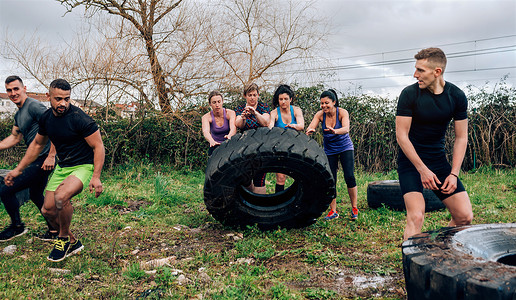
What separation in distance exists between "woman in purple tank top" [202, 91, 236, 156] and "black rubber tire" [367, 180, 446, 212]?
251 cm

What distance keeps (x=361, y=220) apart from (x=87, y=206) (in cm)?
430

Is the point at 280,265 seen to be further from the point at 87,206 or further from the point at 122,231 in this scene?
the point at 87,206

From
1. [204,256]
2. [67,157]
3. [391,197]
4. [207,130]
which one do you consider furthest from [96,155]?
[391,197]

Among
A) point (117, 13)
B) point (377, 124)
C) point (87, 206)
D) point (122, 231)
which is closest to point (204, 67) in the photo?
point (117, 13)

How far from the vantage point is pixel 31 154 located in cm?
397

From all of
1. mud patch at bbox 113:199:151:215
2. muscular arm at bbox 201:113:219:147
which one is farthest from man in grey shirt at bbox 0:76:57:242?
muscular arm at bbox 201:113:219:147

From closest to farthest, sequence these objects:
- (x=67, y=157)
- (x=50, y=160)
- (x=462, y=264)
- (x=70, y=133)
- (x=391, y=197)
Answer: (x=462, y=264) < (x=70, y=133) < (x=67, y=157) < (x=50, y=160) < (x=391, y=197)

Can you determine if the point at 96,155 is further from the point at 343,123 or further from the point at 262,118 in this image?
the point at 343,123

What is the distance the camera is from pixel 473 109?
9531 millimetres

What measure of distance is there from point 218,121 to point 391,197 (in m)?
2.88

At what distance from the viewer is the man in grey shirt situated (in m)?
4.28

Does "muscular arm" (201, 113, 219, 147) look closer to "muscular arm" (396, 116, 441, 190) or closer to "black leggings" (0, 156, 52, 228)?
"black leggings" (0, 156, 52, 228)

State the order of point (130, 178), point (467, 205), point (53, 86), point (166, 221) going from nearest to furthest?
point (467, 205) < point (53, 86) < point (166, 221) < point (130, 178)

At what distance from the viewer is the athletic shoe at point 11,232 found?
434 centimetres
